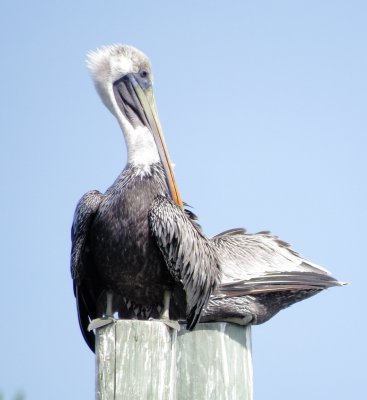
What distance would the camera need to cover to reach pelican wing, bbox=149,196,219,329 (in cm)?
619

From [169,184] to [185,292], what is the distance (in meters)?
0.69

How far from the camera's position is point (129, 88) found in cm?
679

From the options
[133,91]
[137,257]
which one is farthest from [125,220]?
[133,91]

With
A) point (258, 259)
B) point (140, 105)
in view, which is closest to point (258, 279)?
point (258, 259)

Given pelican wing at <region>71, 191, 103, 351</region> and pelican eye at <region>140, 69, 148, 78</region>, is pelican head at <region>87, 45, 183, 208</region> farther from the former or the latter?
pelican wing at <region>71, 191, 103, 351</region>

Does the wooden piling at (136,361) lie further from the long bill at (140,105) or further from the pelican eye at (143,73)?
the pelican eye at (143,73)

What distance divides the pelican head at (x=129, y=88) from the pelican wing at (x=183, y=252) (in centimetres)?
52

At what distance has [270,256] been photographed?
10656 mm

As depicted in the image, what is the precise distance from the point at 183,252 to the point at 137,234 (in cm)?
30

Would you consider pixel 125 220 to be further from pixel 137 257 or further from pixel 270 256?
pixel 270 256

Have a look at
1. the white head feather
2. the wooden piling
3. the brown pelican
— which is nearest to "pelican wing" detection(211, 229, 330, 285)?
the brown pelican

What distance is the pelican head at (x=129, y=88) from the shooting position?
6.63 meters

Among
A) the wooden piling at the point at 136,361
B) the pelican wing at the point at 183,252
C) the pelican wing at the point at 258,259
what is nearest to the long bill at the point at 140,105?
the pelican wing at the point at 183,252

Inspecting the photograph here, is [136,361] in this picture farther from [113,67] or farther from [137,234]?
[113,67]
